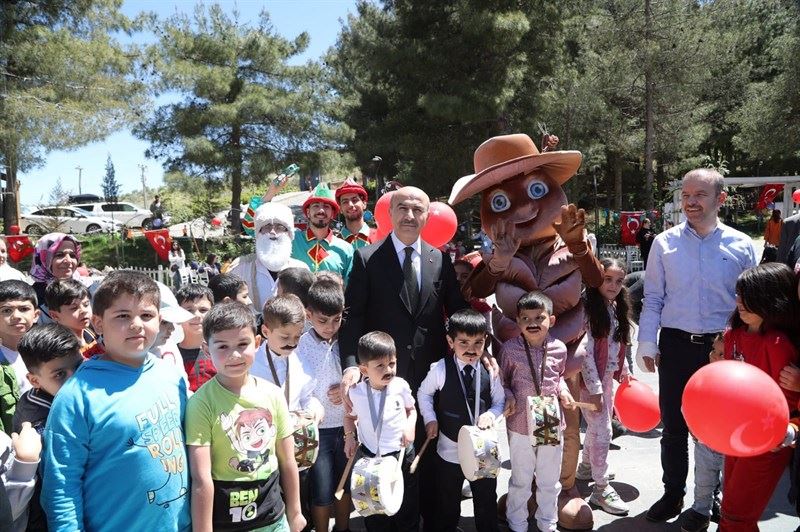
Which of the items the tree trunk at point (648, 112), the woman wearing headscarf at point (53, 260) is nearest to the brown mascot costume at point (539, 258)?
the woman wearing headscarf at point (53, 260)

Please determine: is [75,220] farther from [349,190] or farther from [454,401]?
[454,401]

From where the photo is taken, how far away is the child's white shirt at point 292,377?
10.4ft

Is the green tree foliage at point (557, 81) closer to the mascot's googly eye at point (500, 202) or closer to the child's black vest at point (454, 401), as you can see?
the mascot's googly eye at point (500, 202)

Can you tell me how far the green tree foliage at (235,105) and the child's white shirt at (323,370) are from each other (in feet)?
57.7

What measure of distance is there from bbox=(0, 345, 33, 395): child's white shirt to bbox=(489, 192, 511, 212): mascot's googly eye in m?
2.65

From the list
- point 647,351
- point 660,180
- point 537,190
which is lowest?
point 647,351

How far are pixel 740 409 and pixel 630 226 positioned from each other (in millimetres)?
18085

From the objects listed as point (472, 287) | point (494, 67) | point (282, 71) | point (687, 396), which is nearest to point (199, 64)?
point (282, 71)

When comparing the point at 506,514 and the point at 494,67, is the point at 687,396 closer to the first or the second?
the point at 506,514

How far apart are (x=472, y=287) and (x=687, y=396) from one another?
1368 mm

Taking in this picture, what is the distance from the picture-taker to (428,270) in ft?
11.9

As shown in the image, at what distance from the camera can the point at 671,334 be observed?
12.5 feet

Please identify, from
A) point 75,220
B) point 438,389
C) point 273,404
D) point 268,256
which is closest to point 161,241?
point 268,256

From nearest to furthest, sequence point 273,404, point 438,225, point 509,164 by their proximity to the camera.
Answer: point 273,404, point 509,164, point 438,225
